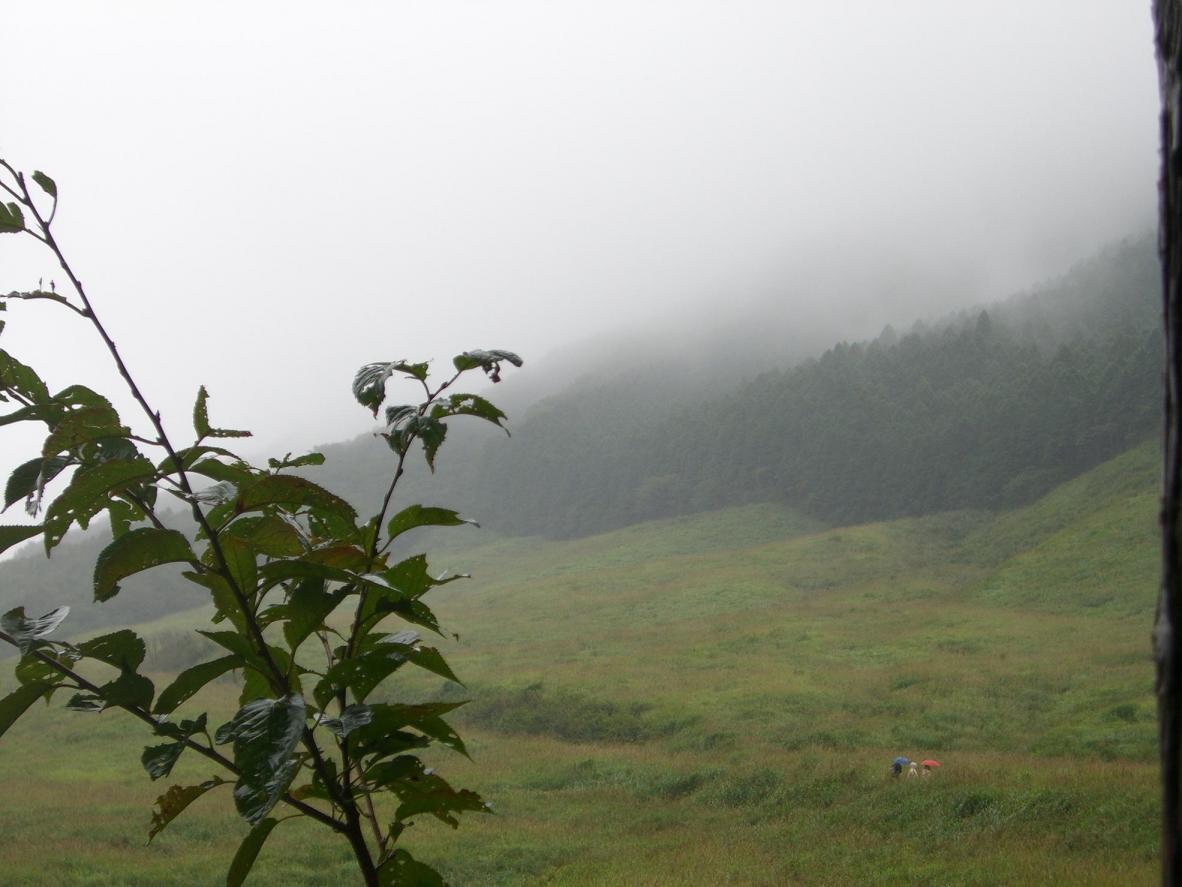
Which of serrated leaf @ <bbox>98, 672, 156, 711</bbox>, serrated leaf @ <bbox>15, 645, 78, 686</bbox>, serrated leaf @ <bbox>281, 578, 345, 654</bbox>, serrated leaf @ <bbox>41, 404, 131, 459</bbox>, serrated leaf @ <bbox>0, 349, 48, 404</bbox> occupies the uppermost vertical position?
serrated leaf @ <bbox>0, 349, 48, 404</bbox>

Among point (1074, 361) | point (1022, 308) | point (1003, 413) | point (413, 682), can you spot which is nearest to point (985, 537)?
point (1003, 413)

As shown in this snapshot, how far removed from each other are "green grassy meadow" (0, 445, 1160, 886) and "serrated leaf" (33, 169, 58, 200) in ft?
26.1

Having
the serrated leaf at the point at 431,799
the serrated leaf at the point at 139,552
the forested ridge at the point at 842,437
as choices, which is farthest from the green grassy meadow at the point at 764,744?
the forested ridge at the point at 842,437

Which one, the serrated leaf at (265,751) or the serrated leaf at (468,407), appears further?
the serrated leaf at (468,407)

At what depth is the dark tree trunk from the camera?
1.98ft

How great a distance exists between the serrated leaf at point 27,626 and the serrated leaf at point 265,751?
0.30 metres

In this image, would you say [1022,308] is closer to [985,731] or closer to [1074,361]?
[1074,361]

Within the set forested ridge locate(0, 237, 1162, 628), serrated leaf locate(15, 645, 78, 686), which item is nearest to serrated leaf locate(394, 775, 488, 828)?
serrated leaf locate(15, 645, 78, 686)

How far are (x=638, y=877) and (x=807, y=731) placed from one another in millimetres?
7334

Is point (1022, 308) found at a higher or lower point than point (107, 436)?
higher

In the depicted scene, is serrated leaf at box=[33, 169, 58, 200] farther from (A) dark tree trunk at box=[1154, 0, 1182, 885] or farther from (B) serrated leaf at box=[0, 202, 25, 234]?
(A) dark tree trunk at box=[1154, 0, 1182, 885]

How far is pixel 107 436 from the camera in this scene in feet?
4.01

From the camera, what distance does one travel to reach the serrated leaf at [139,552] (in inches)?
47.3

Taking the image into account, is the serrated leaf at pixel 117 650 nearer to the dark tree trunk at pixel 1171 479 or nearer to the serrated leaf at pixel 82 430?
the serrated leaf at pixel 82 430
